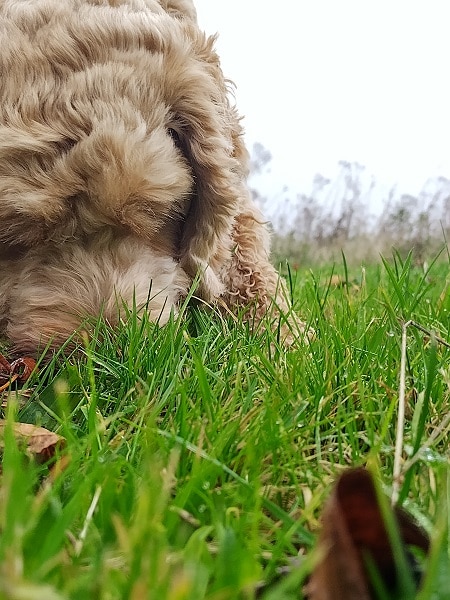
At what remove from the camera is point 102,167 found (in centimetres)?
207

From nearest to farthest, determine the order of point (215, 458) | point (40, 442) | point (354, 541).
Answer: point (354, 541), point (215, 458), point (40, 442)

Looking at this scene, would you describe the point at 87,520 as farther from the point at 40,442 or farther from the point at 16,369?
the point at 16,369

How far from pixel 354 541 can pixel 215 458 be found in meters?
0.37

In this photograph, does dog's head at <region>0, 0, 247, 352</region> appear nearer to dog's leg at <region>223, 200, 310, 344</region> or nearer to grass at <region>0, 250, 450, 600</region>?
dog's leg at <region>223, 200, 310, 344</region>

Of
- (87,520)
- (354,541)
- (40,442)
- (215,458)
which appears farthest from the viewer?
(40,442)

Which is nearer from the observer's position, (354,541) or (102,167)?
(354,541)

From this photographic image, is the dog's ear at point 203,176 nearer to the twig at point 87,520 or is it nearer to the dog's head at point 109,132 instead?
the dog's head at point 109,132

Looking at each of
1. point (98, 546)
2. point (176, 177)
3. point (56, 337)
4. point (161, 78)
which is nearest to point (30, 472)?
point (98, 546)

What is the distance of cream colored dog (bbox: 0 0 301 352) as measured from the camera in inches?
82.0

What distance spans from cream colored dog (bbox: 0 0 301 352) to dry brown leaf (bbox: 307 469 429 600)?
51.0 inches

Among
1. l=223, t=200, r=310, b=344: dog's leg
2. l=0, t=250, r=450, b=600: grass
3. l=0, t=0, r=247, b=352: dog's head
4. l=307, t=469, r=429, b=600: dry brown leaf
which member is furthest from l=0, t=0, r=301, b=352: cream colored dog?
l=307, t=469, r=429, b=600: dry brown leaf

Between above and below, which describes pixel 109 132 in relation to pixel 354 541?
above

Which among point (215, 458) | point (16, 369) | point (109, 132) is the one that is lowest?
point (16, 369)

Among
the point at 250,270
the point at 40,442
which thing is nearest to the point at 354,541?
the point at 40,442
